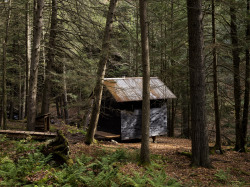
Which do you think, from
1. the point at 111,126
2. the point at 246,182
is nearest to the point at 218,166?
the point at 246,182

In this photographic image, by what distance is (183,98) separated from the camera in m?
22.1

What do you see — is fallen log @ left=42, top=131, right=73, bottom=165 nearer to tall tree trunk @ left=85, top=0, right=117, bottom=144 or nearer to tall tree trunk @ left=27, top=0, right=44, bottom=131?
tall tree trunk @ left=85, top=0, right=117, bottom=144

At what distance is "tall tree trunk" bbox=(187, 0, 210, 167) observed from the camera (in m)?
8.94

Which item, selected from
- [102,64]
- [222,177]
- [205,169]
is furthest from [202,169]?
[102,64]

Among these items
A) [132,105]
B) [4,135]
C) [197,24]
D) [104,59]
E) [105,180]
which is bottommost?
[105,180]

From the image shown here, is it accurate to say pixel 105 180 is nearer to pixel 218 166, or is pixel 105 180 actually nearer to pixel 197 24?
pixel 218 166

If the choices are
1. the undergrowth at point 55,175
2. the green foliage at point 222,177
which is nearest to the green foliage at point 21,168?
the undergrowth at point 55,175

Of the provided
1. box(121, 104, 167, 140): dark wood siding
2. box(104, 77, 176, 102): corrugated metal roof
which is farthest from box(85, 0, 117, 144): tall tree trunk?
box(121, 104, 167, 140): dark wood siding

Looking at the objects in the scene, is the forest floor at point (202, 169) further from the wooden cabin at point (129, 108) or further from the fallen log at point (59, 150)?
the wooden cabin at point (129, 108)

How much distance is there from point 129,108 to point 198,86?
704cm

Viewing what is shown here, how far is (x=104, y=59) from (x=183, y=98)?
42.1 feet

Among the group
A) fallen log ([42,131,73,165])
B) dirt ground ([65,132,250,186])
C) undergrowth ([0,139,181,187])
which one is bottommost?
dirt ground ([65,132,250,186])

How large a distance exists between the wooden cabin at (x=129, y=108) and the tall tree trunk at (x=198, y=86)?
5.40 metres

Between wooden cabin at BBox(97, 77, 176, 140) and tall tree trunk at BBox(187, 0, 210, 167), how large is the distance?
17.7 feet
